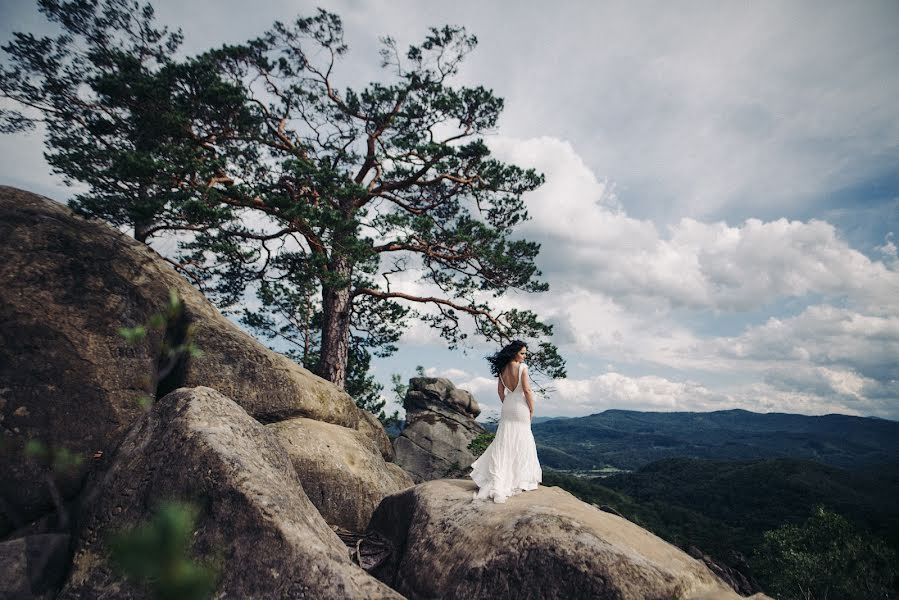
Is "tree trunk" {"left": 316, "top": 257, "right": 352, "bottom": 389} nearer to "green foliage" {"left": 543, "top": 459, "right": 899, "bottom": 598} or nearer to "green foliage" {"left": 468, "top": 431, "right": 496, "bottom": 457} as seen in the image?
"green foliage" {"left": 468, "top": 431, "right": 496, "bottom": 457}

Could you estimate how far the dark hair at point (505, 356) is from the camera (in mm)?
8953

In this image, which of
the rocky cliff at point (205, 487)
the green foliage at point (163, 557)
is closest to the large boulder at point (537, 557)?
the rocky cliff at point (205, 487)

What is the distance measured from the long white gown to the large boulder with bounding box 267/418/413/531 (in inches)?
140

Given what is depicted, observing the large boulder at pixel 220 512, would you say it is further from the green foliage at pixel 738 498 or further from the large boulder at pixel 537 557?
the green foliage at pixel 738 498

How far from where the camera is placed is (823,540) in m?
31.0

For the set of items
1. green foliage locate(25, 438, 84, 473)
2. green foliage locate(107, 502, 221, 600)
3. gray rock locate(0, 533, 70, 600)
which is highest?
green foliage locate(107, 502, 221, 600)

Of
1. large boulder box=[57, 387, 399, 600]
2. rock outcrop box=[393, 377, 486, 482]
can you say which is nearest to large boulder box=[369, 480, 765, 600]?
large boulder box=[57, 387, 399, 600]

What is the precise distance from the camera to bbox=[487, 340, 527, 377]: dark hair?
8953mm

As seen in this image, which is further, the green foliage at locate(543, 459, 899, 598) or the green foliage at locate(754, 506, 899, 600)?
the green foliage at locate(543, 459, 899, 598)

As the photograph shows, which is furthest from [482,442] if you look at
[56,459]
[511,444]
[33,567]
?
[33,567]

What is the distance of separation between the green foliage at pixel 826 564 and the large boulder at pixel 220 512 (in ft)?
112

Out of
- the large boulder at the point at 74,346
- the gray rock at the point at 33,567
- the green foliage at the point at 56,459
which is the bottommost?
the gray rock at the point at 33,567

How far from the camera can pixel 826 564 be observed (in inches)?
1158

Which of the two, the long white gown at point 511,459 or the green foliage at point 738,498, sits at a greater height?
the long white gown at point 511,459
